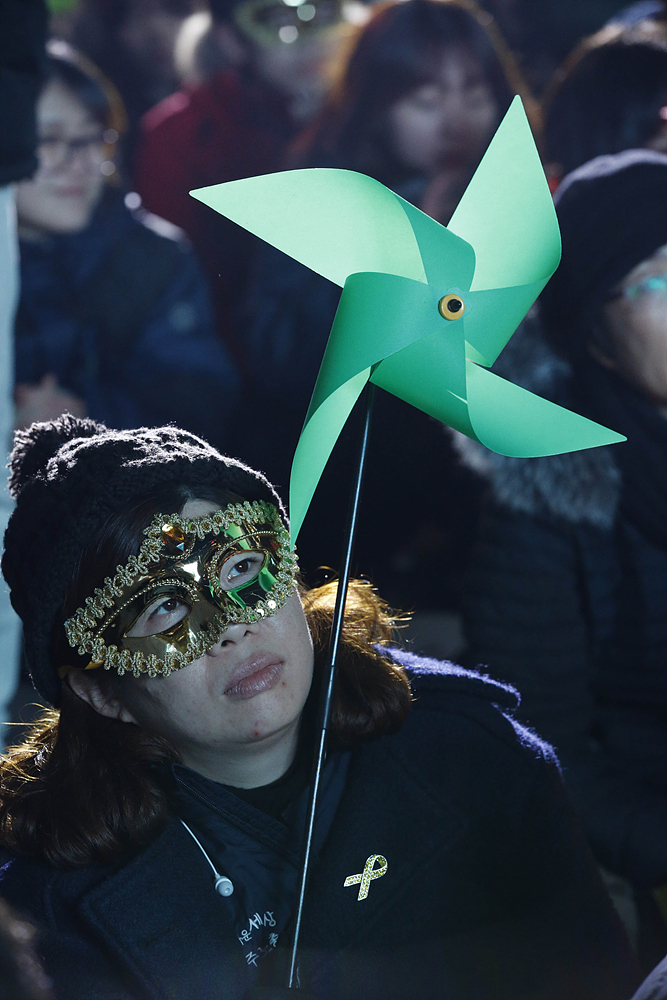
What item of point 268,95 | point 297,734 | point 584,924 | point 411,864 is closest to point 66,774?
point 297,734

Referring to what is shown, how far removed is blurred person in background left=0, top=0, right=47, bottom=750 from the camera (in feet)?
5.84

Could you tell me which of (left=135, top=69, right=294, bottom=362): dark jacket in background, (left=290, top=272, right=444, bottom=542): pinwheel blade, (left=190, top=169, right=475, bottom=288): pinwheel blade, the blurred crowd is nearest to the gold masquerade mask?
(left=290, top=272, right=444, bottom=542): pinwheel blade

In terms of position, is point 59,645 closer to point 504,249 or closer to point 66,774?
point 66,774

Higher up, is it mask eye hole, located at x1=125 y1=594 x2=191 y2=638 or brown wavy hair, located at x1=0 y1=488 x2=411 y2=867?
mask eye hole, located at x1=125 y1=594 x2=191 y2=638

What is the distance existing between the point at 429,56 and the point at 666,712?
6.06 feet

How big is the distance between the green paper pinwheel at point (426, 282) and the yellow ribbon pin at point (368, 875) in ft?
1.64

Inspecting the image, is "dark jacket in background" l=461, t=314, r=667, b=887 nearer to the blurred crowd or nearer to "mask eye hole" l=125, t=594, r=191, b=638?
the blurred crowd

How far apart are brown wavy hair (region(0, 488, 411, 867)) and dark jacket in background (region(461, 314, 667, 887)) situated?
29.6 inches

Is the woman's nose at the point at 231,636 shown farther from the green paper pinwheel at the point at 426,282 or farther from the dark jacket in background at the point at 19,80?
the dark jacket in background at the point at 19,80

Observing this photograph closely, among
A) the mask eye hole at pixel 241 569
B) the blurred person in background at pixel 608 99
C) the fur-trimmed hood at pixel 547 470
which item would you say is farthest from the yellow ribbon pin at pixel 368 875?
the blurred person in background at pixel 608 99

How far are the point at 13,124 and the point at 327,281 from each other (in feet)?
3.17

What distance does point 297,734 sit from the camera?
127 centimetres

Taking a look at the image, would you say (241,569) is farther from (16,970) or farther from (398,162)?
(398,162)

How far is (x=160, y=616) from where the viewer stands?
113 cm
